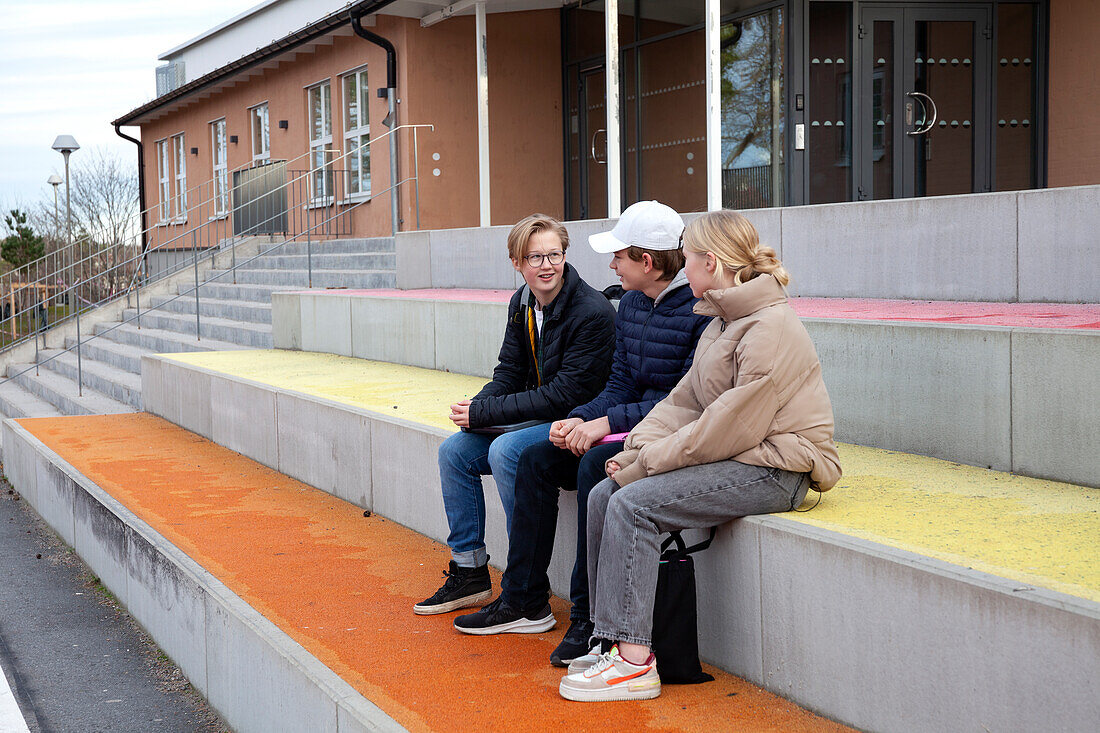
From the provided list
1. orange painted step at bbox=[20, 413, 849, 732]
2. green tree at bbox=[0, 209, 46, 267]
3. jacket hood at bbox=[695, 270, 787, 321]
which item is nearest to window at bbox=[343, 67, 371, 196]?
orange painted step at bbox=[20, 413, 849, 732]

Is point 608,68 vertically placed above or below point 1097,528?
above

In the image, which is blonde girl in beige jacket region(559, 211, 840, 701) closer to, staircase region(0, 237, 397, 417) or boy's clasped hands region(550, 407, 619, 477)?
boy's clasped hands region(550, 407, 619, 477)

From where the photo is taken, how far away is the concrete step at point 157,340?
1288cm

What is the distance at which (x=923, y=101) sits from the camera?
36.5 feet

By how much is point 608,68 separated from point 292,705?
8216 millimetres

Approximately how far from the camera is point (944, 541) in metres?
3.07

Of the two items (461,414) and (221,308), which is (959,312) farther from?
(221,308)

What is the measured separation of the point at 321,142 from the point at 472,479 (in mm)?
14592

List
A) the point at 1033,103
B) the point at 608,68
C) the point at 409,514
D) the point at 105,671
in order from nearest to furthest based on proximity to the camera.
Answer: the point at 105,671, the point at 409,514, the point at 608,68, the point at 1033,103

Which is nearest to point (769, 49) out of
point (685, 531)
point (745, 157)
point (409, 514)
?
point (745, 157)

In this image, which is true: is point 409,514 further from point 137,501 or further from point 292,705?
point 292,705

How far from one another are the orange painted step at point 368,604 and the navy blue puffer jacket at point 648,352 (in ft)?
2.78

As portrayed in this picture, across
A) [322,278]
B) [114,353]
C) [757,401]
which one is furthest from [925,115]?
[114,353]

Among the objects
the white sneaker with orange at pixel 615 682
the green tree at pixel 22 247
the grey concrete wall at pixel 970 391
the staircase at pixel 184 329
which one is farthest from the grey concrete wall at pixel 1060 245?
the green tree at pixel 22 247
